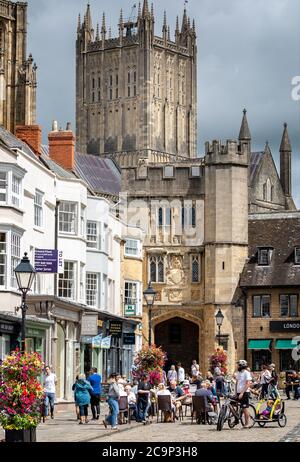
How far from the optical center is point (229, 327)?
278 ft

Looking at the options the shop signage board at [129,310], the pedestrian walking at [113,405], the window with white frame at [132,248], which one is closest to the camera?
the pedestrian walking at [113,405]

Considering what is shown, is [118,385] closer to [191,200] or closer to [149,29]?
[191,200]

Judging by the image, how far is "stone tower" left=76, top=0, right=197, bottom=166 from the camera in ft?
509

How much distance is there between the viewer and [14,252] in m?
46.1

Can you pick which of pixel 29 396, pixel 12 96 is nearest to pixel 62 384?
pixel 29 396

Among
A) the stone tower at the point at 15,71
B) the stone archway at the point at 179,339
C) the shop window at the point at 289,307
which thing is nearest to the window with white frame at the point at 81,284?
the shop window at the point at 289,307

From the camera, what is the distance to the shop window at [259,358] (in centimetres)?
8319

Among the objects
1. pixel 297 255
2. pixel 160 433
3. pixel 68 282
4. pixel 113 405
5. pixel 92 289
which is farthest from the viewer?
pixel 297 255

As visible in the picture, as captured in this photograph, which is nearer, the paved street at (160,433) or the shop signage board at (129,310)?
the paved street at (160,433)

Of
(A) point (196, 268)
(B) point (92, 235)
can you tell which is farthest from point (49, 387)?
(A) point (196, 268)

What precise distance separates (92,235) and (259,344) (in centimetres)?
2722

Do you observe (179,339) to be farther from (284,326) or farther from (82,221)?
(82,221)

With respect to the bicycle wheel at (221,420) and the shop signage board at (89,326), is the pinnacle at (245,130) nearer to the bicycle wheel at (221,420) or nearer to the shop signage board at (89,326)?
the shop signage board at (89,326)

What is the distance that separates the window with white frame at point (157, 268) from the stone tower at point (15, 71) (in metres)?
23.1
